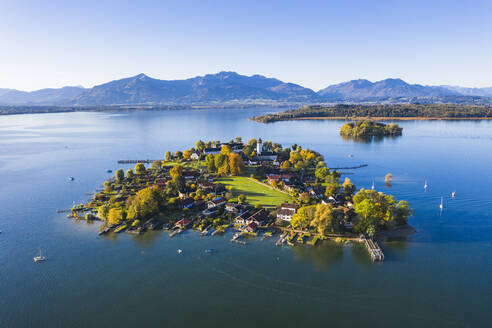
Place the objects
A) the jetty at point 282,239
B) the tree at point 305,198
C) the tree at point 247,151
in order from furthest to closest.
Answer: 1. the tree at point 247,151
2. the tree at point 305,198
3. the jetty at point 282,239

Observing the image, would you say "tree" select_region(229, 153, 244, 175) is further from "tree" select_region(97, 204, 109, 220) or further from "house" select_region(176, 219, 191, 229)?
"tree" select_region(97, 204, 109, 220)

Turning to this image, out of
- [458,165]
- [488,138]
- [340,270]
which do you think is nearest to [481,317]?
[340,270]

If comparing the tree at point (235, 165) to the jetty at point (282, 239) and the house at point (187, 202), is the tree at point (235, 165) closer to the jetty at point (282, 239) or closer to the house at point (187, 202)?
the house at point (187, 202)

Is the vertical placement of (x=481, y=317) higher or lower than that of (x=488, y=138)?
lower

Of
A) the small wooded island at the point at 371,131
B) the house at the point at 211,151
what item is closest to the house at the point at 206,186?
the house at the point at 211,151

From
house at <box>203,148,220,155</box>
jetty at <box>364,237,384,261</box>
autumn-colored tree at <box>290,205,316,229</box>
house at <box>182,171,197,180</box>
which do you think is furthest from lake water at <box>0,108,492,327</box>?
house at <box>203,148,220,155</box>

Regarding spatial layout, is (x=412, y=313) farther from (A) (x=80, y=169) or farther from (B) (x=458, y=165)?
(A) (x=80, y=169)

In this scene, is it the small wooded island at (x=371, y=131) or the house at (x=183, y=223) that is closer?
the house at (x=183, y=223)
